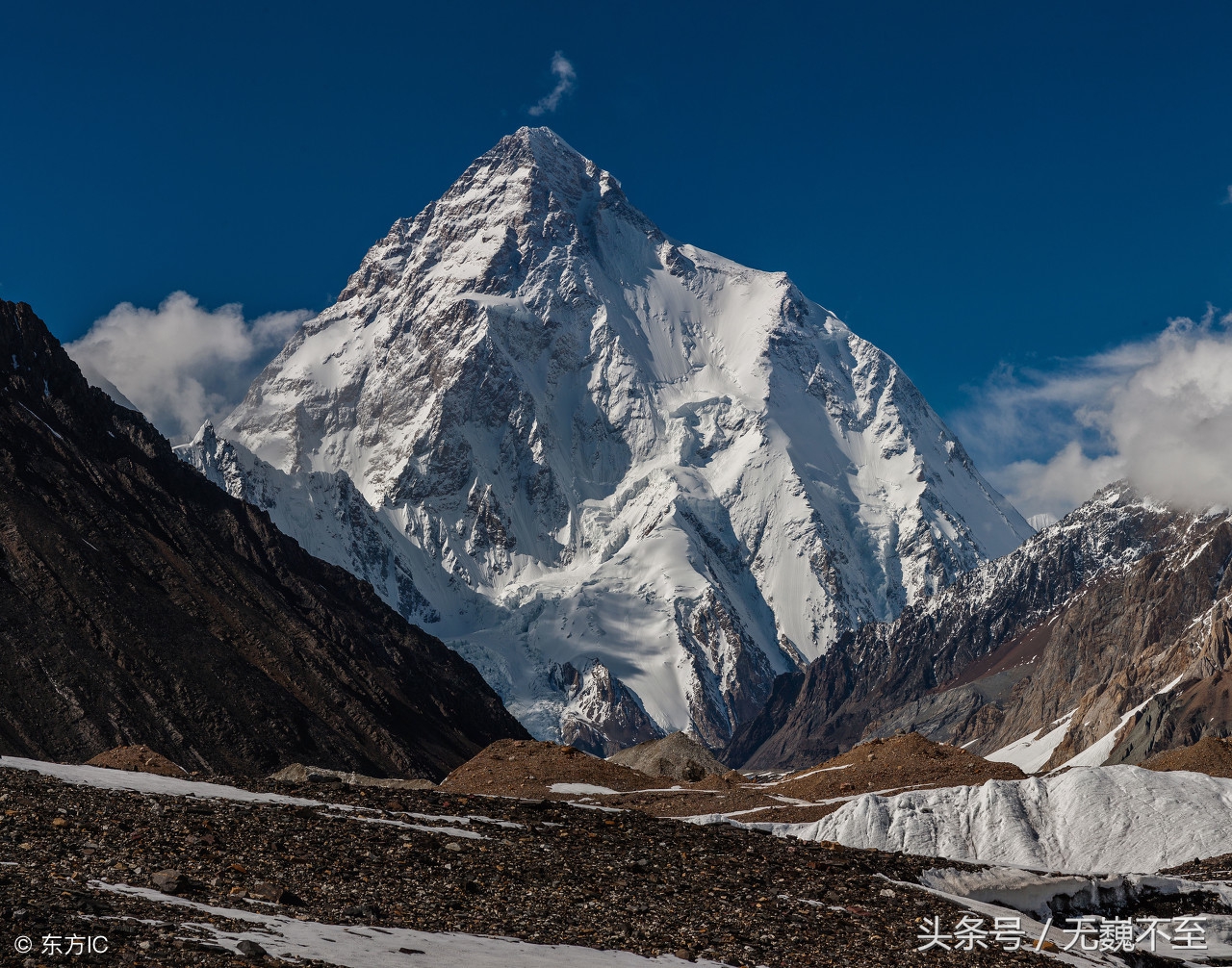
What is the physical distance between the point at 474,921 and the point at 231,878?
14.9 ft

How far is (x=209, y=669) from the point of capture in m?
128

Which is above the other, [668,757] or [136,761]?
[668,757]

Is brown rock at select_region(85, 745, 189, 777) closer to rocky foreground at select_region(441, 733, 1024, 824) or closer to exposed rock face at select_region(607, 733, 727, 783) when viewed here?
rocky foreground at select_region(441, 733, 1024, 824)

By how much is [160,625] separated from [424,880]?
113 metres

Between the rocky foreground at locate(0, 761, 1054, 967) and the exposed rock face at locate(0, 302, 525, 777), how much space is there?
262 ft

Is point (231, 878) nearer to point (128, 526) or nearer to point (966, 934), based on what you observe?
point (966, 934)

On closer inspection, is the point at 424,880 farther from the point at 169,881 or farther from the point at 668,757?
the point at 668,757

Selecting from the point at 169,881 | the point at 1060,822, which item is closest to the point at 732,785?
the point at 1060,822

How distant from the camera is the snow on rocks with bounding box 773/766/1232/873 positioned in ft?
123

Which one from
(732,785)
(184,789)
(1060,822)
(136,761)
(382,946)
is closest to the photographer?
(382,946)

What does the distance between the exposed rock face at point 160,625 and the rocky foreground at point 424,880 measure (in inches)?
3147

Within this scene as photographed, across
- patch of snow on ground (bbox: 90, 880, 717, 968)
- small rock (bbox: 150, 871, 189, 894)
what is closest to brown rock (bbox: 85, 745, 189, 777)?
small rock (bbox: 150, 871, 189, 894)

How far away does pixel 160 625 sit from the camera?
128750 mm

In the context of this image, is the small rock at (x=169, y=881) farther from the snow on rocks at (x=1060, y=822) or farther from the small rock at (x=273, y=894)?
the snow on rocks at (x=1060, y=822)
